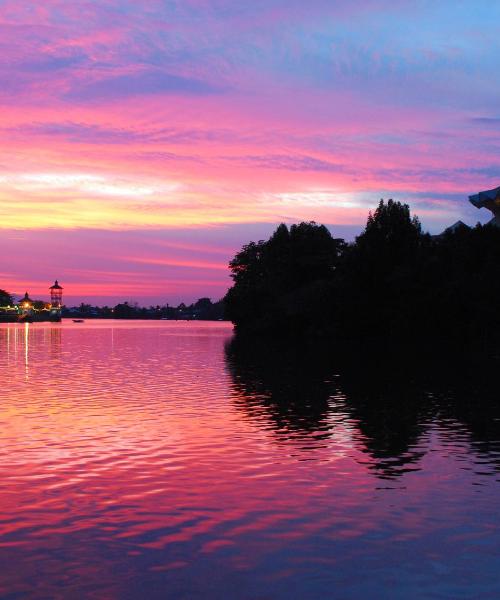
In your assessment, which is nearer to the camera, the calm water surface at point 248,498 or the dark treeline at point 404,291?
the calm water surface at point 248,498

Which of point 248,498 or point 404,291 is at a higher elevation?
point 404,291

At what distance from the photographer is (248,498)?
64.7ft

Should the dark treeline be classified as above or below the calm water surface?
above

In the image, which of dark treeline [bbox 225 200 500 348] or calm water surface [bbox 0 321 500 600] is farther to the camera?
dark treeline [bbox 225 200 500 348]

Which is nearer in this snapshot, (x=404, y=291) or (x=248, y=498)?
(x=248, y=498)

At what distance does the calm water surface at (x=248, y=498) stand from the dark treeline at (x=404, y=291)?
164 ft

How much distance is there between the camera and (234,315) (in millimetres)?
158125

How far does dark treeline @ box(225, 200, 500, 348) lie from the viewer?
3511 inches

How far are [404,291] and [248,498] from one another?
77.2 m

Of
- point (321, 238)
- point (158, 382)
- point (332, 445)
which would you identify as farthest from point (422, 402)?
point (321, 238)

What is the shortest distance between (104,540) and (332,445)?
41.9 ft

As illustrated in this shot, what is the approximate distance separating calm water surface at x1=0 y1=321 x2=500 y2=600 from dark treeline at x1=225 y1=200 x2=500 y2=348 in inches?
1973

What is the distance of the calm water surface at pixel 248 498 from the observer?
1398cm

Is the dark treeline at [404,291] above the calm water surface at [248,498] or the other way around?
above
